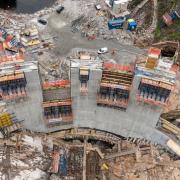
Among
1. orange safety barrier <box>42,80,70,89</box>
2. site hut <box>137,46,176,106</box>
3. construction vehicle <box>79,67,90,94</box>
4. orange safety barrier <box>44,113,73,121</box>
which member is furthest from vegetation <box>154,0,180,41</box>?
orange safety barrier <box>44,113,73,121</box>

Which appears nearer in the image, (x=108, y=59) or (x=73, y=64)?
(x=73, y=64)

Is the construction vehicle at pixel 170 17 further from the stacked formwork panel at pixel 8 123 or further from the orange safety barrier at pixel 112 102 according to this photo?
the stacked formwork panel at pixel 8 123

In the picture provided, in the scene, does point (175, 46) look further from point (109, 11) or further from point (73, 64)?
point (73, 64)

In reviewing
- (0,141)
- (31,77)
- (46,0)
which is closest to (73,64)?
(31,77)

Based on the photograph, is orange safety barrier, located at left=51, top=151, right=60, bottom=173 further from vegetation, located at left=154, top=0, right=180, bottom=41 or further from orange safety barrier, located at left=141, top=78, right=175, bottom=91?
vegetation, located at left=154, top=0, right=180, bottom=41

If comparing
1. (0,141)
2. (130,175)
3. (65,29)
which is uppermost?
(65,29)

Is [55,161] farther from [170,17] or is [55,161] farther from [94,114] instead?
[170,17]
